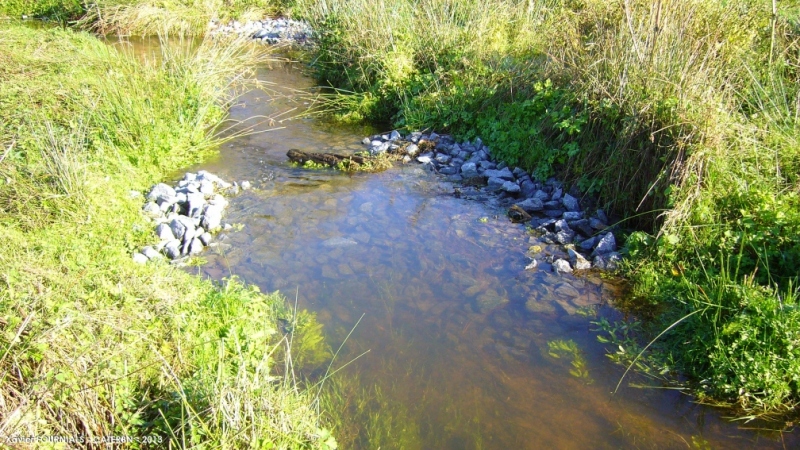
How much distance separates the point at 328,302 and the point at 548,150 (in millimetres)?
3435

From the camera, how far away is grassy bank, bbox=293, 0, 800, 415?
382 cm

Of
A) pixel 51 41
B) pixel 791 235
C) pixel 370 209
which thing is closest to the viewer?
pixel 791 235

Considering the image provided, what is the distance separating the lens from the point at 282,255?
17.0 feet

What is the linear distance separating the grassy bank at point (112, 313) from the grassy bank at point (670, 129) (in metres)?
2.72

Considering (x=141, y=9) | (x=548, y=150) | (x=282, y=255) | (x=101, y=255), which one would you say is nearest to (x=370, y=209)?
(x=282, y=255)

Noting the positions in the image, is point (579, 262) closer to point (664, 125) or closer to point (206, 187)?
point (664, 125)

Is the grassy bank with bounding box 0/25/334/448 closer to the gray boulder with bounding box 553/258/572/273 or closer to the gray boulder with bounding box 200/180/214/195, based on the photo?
the gray boulder with bounding box 200/180/214/195

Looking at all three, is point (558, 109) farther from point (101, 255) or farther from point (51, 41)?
point (51, 41)

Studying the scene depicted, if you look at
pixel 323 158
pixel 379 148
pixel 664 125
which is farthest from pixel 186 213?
pixel 664 125

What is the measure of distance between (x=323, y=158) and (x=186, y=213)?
2071mm

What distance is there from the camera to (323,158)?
7238mm

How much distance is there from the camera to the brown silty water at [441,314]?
3385 mm

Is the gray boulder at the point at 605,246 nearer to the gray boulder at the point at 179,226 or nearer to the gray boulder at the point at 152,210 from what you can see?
the gray boulder at the point at 179,226

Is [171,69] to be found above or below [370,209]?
above
